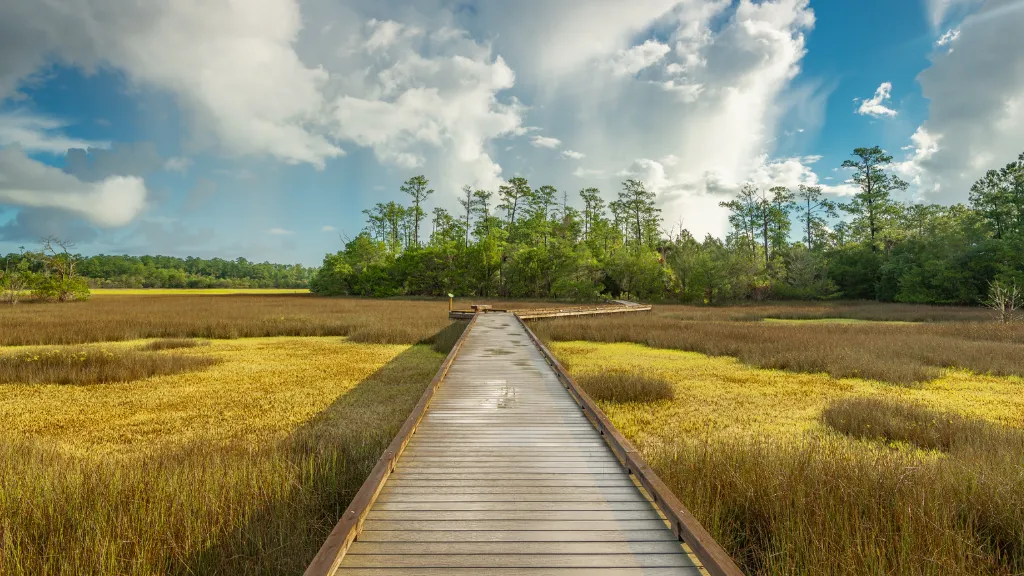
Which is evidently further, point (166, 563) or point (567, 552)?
point (166, 563)

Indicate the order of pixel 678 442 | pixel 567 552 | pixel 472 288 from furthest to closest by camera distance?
pixel 472 288 < pixel 678 442 < pixel 567 552

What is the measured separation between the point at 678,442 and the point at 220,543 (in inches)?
178

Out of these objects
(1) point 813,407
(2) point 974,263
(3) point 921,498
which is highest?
(2) point 974,263

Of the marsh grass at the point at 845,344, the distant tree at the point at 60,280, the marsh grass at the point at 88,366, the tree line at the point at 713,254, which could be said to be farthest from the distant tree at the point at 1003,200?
the distant tree at the point at 60,280

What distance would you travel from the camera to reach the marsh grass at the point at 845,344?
913 cm

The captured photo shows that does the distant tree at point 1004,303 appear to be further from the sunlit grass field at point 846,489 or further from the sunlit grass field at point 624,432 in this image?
the sunlit grass field at point 846,489

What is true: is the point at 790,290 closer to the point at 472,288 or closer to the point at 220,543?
the point at 472,288

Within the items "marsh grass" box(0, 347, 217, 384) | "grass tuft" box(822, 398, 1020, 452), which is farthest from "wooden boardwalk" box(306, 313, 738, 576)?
"marsh grass" box(0, 347, 217, 384)

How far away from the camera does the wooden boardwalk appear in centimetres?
227

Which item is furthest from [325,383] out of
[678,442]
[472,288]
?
[472,288]

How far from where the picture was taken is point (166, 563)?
8.84 ft

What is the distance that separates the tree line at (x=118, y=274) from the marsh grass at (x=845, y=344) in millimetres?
37090

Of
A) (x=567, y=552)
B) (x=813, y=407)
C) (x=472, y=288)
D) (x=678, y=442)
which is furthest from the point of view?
(x=472, y=288)

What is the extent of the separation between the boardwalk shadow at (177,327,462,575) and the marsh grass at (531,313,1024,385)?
29.9ft
